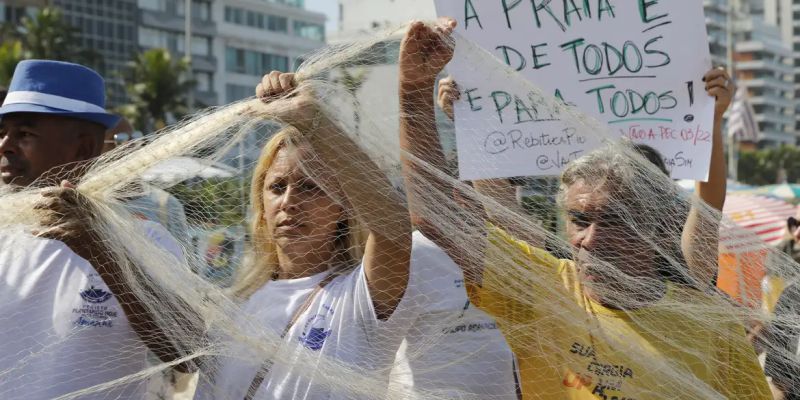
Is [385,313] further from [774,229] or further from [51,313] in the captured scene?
[774,229]

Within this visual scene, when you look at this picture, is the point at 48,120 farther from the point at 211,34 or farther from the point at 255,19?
the point at 255,19

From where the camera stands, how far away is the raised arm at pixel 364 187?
2.38m

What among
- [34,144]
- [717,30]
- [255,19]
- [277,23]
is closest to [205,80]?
[255,19]

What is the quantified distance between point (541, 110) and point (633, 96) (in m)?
0.75

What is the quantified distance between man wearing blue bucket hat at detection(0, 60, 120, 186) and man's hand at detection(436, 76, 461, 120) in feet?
3.60

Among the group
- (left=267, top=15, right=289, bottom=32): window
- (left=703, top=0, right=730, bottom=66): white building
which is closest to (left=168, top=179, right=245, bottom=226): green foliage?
(left=267, top=15, right=289, bottom=32): window

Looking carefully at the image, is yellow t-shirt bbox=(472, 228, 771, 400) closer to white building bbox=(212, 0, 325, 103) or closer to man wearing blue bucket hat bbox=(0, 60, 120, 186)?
man wearing blue bucket hat bbox=(0, 60, 120, 186)

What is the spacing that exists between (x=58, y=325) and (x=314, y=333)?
26.3 inches

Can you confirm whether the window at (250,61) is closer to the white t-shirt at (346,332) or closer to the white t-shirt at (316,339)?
the white t-shirt at (346,332)

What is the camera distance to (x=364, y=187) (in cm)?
241

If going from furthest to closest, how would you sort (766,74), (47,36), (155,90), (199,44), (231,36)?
(766,74) → (231,36) → (199,44) → (155,90) → (47,36)

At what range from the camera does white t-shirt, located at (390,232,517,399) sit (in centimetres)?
255

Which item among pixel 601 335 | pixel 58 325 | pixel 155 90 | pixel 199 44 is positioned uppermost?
pixel 199 44

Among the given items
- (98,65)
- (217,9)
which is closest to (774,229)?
(98,65)
